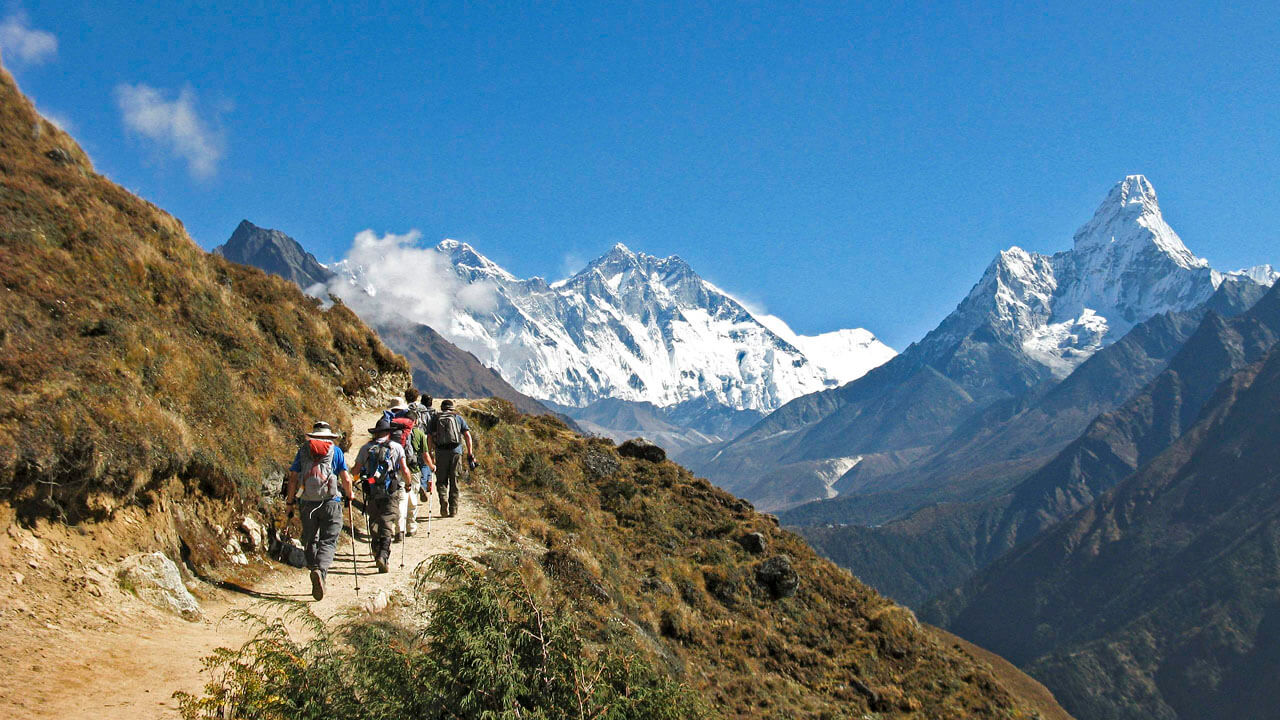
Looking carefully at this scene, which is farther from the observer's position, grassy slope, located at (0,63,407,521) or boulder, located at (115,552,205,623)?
Answer: grassy slope, located at (0,63,407,521)

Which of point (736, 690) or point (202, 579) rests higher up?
point (202, 579)

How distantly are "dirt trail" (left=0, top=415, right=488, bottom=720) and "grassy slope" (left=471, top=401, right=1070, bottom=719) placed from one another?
4.61 m

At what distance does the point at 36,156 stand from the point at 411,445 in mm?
13549

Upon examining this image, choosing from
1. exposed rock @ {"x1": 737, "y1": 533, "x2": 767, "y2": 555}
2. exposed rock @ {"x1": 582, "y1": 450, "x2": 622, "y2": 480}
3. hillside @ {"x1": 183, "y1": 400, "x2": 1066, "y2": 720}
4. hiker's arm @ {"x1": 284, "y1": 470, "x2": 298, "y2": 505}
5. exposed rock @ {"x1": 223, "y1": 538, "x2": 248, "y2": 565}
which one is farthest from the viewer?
exposed rock @ {"x1": 582, "y1": 450, "x2": 622, "y2": 480}

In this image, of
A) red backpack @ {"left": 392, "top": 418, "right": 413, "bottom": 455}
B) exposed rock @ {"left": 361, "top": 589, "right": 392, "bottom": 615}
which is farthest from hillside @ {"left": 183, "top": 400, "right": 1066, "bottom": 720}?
red backpack @ {"left": 392, "top": 418, "right": 413, "bottom": 455}

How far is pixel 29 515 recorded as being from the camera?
31.3ft

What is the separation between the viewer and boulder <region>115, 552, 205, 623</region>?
32.2ft

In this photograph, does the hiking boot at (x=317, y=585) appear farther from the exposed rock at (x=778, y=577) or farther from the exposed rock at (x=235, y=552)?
the exposed rock at (x=778, y=577)

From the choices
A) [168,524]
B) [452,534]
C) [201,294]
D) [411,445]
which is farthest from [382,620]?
[201,294]

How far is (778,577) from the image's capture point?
82.4 feet

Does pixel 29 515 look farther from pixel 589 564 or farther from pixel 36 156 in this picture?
pixel 36 156

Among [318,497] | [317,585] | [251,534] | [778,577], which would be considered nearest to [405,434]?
[251,534]

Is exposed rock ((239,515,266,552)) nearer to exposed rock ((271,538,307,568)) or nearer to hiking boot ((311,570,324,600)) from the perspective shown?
exposed rock ((271,538,307,568))

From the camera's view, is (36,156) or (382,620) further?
(36,156)
